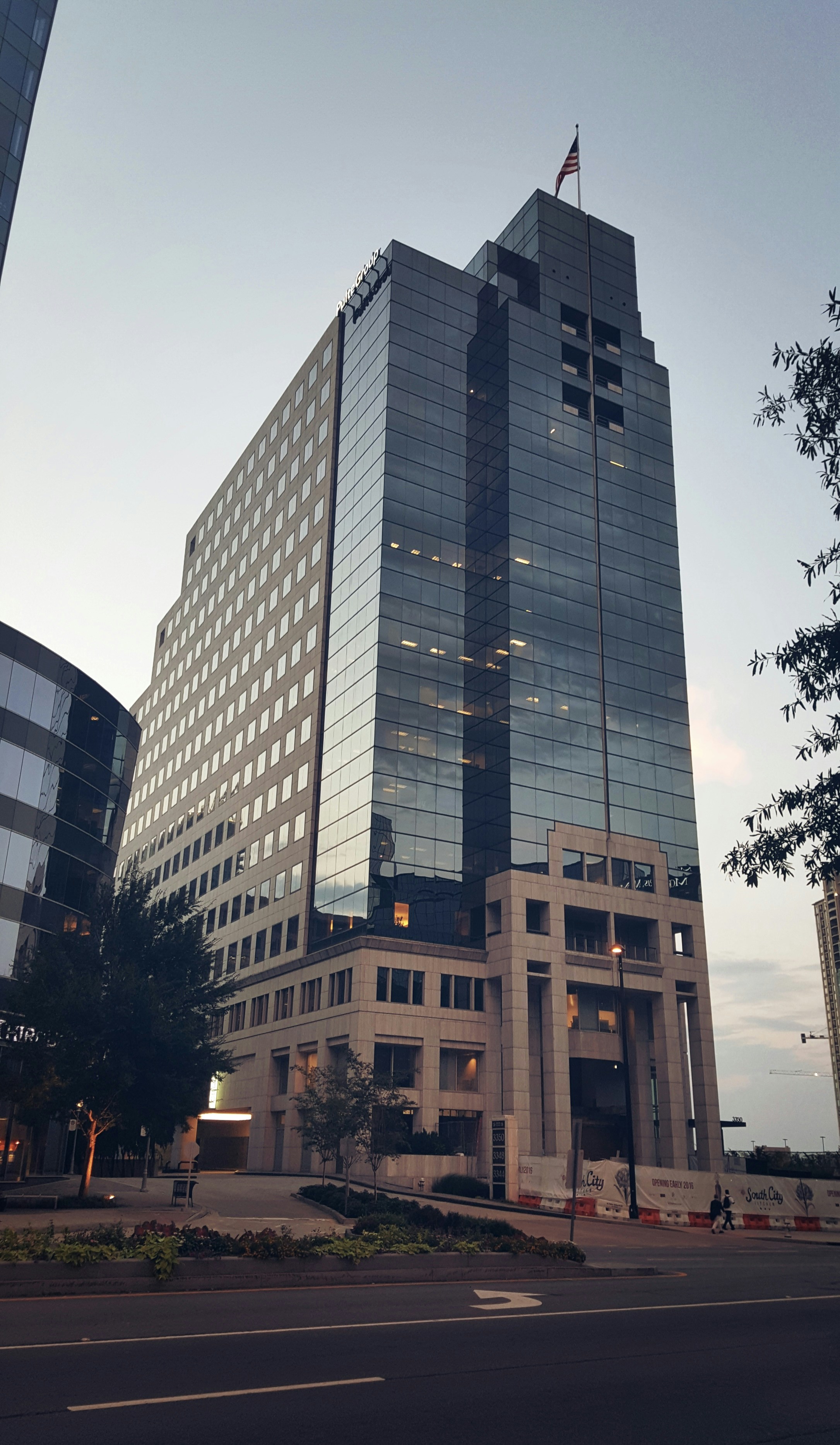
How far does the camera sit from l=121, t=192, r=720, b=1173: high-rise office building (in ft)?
209

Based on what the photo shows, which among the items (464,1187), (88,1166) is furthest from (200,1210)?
(464,1187)

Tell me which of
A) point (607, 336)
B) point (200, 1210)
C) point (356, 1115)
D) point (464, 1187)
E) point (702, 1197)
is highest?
point (607, 336)

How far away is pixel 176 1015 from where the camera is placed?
115 ft

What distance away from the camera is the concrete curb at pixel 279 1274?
15453mm

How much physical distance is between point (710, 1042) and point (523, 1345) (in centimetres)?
6282

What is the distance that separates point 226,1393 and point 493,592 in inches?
2558

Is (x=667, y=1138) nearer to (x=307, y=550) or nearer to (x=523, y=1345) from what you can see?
(x=307, y=550)

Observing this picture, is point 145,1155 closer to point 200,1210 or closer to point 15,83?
point 200,1210

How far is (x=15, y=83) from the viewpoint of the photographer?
4709 cm

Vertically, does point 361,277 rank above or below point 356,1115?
above

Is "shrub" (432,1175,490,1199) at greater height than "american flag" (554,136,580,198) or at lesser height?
lesser

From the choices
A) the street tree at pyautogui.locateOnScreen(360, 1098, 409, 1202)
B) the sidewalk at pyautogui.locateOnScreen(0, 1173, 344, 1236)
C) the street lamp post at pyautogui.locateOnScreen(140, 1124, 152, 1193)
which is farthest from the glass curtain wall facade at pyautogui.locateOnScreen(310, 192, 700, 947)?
the street lamp post at pyautogui.locateOnScreen(140, 1124, 152, 1193)

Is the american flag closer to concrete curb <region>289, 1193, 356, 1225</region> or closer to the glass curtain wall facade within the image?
the glass curtain wall facade

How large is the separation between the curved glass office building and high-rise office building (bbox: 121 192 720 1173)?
2010 centimetres
